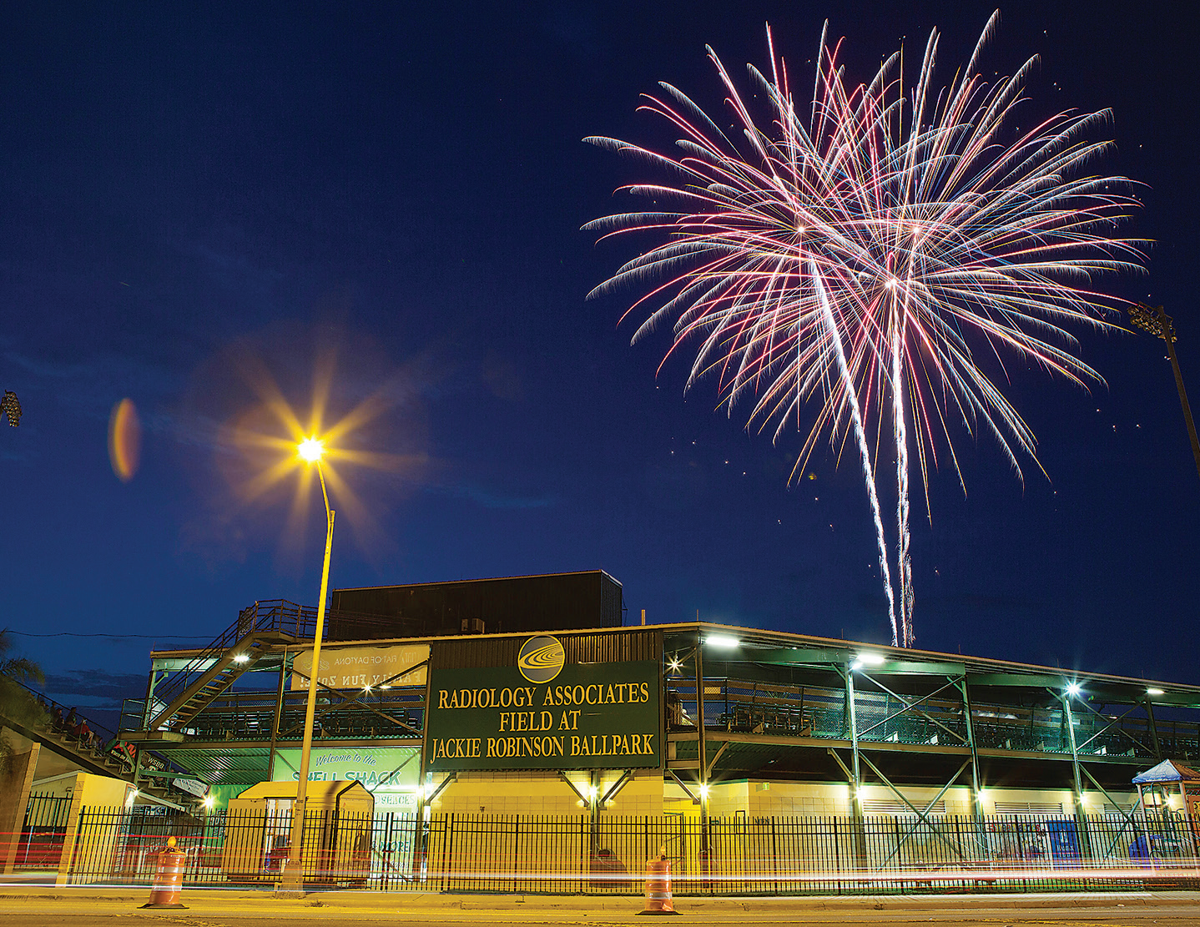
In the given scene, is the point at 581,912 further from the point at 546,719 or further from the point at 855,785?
the point at 855,785

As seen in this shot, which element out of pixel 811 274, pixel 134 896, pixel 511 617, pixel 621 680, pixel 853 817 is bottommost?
pixel 134 896

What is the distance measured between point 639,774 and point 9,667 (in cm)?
2138

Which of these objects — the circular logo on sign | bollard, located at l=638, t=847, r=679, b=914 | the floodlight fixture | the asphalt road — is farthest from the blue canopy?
the floodlight fixture

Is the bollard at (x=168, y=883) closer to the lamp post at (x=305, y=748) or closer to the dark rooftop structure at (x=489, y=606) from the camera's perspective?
the lamp post at (x=305, y=748)

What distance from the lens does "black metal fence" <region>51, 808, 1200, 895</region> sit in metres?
23.2

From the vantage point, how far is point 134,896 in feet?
68.4

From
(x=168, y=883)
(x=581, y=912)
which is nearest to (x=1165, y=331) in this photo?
(x=581, y=912)

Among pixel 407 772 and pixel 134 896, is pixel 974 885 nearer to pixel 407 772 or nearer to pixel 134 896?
pixel 407 772

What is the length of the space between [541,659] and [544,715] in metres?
1.80

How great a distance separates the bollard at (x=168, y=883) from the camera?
62.0ft

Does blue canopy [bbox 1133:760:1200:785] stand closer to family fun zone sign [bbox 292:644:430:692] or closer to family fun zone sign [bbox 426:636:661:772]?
family fun zone sign [bbox 426:636:661:772]

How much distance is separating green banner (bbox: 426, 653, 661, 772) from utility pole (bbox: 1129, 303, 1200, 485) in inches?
632

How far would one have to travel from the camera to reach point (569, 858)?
26.5 metres

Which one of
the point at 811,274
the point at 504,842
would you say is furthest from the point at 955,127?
the point at 504,842
